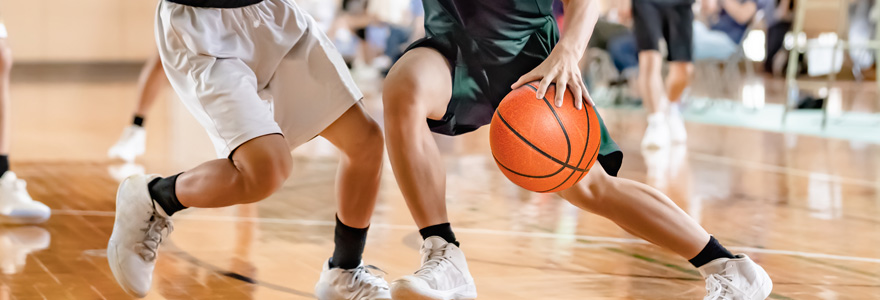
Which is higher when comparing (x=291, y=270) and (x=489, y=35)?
(x=489, y=35)

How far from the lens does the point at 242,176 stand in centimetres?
228

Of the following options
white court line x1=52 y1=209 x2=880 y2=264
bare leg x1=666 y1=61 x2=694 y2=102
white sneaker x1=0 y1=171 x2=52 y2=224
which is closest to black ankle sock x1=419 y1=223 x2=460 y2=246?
white court line x1=52 y1=209 x2=880 y2=264

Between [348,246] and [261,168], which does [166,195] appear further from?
[348,246]

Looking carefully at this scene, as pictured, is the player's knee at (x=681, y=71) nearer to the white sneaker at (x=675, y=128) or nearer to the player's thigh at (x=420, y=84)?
the white sneaker at (x=675, y=128)

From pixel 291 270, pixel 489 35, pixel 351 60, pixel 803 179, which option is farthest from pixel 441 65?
pixel 351 60

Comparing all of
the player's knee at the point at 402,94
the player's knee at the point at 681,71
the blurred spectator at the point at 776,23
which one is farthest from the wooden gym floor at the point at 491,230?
the blurred spectator at the point at 776,23

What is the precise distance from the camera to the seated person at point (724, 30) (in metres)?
8.94

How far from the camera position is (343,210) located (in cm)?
256

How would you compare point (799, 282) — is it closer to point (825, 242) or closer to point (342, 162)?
point (825, 242)

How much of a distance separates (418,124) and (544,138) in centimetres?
31

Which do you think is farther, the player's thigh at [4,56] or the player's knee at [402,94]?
the player's thigh at [4,56]

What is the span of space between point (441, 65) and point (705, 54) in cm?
707

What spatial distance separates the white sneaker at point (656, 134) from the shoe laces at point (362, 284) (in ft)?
13.3

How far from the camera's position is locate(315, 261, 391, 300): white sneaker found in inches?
99.4
